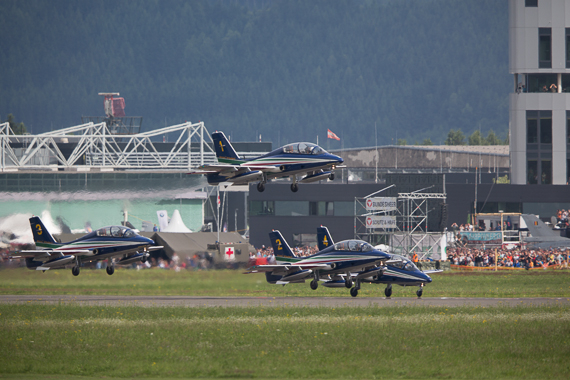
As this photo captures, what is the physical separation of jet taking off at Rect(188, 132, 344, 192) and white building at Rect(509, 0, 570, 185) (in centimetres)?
11076

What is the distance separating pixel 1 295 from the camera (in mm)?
65375

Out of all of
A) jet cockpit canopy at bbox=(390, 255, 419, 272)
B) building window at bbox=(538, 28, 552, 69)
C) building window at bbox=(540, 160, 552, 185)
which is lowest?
jet cockpit canopy at bbox=(390, 255, 419, 272)

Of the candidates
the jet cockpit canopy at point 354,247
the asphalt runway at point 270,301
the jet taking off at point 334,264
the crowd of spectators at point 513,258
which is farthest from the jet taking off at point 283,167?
the crowd of spectators at point 513,258

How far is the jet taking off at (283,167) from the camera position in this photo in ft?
121

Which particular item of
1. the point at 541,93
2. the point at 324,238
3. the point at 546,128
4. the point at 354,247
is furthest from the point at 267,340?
the point at 541,93

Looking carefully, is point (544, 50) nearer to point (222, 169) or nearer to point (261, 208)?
point (261, 208)

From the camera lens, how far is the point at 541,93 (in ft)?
462

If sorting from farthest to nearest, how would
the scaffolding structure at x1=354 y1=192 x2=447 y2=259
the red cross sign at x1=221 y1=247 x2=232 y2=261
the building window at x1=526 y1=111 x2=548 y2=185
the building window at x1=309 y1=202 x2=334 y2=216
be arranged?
the building window at x1=526 y1=111 x2=548 y2=185 < the building window at x1=309 y1=202 x2=334 y2=216 < the scaffolding structure at x1=354 y1=192 x2=447 y2=259 < the red cross sign at x1=221 y1=247 x2=232 y2=261

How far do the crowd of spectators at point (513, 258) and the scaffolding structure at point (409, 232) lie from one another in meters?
4.74

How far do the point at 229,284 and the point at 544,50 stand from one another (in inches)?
4195

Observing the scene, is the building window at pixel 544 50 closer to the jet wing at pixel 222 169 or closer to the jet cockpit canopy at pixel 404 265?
the jet cockpit canopy at pixel 404 265

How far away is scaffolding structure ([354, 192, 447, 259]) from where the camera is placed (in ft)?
316

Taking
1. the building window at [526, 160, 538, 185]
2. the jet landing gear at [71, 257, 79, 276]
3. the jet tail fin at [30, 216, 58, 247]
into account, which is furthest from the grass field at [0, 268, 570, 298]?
the building window at [526, 160, 538, 185]

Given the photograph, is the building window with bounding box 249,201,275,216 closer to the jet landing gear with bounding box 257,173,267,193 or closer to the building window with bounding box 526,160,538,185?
the building window with bounding box 526,160,538,185
